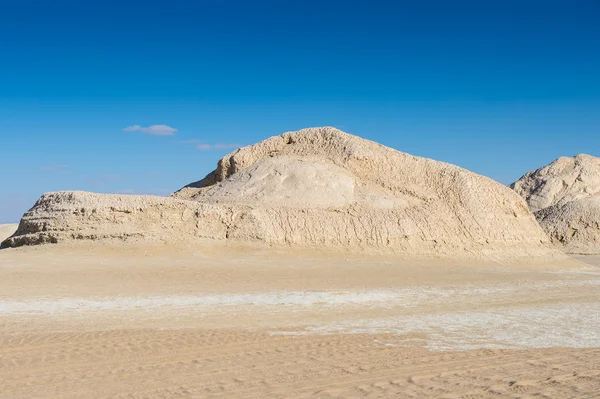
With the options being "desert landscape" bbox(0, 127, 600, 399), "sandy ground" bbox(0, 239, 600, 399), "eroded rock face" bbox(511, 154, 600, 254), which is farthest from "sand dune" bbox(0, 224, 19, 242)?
"eroded rock face" bbox(511, 154, 600, 254)

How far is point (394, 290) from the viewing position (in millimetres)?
15648

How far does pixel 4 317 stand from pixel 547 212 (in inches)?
1405

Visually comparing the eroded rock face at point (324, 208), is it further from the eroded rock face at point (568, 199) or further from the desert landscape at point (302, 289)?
the eroded rock face at point (568, 199)

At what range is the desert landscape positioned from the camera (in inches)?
278

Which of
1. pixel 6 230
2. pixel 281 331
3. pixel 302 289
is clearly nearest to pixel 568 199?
pixel 302 289

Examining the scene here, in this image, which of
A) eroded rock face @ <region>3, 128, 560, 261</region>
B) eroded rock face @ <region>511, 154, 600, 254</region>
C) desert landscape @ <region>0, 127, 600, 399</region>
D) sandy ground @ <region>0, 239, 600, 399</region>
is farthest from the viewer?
eroded rock face @ <region>511, 154, 600, 254</region>

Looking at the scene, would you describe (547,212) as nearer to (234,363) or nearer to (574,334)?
(574,334)

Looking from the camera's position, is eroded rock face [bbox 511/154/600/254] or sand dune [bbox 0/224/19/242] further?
sand dune [bbox 0/224/19/242]

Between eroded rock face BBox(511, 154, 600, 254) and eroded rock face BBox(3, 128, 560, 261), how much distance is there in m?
12.8

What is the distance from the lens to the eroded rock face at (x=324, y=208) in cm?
2072

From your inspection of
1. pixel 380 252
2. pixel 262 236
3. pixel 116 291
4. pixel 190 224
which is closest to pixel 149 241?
pixel 190 224

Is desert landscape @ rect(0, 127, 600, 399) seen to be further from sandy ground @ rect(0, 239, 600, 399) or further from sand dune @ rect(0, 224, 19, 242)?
sand dune @ rect(0, 224, 19, 242)

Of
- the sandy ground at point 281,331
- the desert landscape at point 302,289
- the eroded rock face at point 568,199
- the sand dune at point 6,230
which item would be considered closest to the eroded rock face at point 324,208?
the desert landscape at point 302,289

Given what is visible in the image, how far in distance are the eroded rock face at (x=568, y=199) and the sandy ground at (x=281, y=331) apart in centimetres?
1893
